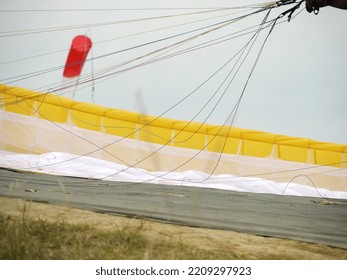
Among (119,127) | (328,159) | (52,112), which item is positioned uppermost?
(52,112)

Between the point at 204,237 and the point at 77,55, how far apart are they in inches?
376

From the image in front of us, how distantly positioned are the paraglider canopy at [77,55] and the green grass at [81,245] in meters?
8.64

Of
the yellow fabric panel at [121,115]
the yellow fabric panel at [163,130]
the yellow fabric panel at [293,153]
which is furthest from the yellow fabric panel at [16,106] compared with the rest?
the yellow fabric panel at [293,153]

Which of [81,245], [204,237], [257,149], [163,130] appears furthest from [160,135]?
[81,245]

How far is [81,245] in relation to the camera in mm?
2014

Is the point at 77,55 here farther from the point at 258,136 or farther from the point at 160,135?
the point at 258,136

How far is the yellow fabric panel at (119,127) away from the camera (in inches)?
370

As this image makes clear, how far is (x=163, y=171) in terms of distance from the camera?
9.05 metres

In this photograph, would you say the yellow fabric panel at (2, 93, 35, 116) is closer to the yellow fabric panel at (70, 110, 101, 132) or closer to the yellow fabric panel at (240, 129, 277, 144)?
the yellow fabric panel at (70, 110, 101, 132)

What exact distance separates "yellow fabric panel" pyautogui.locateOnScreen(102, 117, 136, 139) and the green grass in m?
7.03

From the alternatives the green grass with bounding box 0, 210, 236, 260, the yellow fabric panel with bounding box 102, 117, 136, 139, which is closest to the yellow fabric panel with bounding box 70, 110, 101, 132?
the yellow fabric panel with bounding box 102, 117, 136, 139

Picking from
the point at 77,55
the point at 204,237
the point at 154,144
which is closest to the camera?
the point at 204,237
